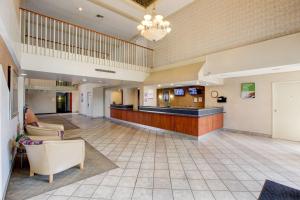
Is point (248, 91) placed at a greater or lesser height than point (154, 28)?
lesser

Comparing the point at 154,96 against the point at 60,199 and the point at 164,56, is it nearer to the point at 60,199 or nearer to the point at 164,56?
the point at 164,56

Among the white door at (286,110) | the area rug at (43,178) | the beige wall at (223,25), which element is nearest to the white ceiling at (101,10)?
the beige wall at (223,25)

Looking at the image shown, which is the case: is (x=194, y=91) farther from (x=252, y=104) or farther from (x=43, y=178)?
(x=43, y=178)

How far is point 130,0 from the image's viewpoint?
20.9 ft

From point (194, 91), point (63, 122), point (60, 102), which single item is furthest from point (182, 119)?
point (60, 102)

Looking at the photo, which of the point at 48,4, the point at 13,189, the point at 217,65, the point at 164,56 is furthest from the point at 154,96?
the point at 13,189

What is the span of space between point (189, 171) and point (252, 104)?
4.85 metres

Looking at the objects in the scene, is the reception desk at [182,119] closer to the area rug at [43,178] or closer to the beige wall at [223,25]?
the beige wall at [223,25]

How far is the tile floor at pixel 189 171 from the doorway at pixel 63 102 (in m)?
13.4

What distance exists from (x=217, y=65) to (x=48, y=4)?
7918mm

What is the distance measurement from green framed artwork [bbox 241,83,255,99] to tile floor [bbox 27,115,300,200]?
2005 millimetres

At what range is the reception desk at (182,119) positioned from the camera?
553 centimetres

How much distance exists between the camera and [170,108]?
21.2 ft

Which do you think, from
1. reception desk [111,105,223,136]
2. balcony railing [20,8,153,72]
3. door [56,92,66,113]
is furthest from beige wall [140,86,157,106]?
door [56,92,66,113]
